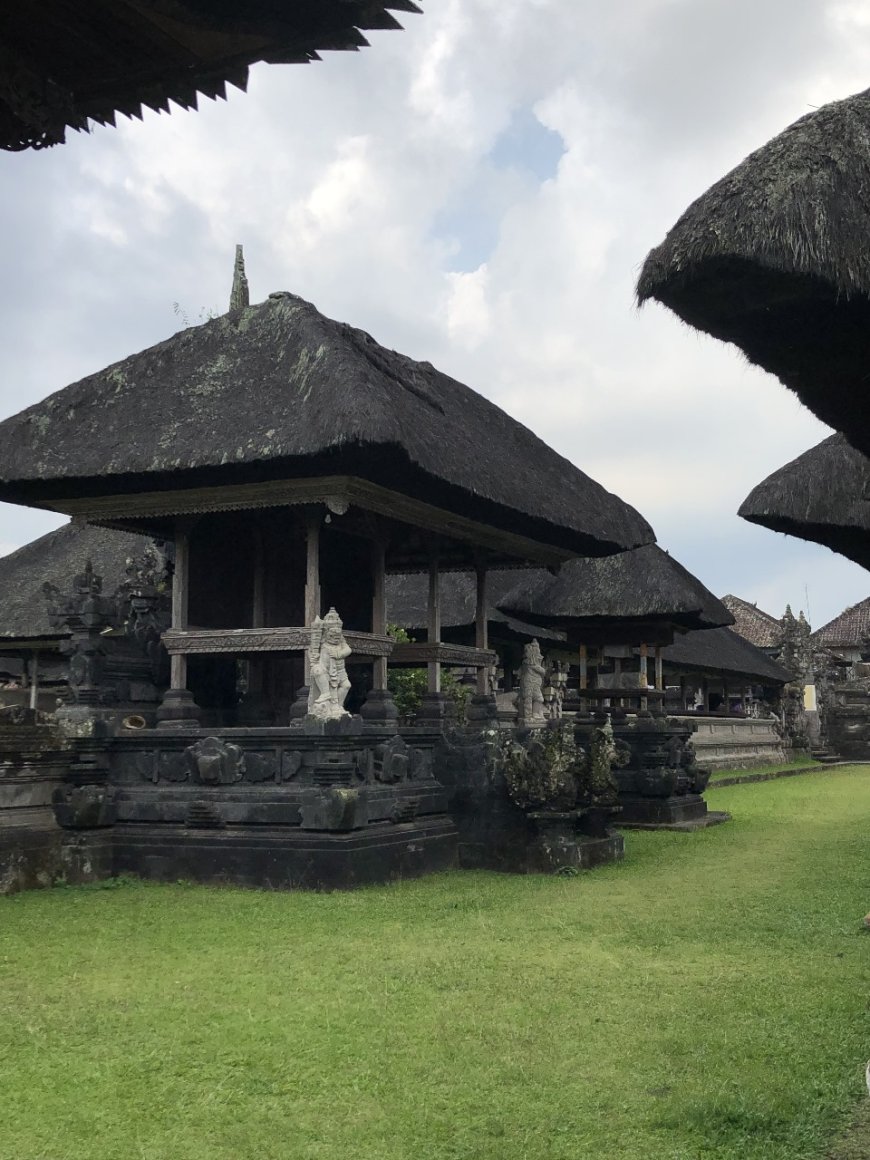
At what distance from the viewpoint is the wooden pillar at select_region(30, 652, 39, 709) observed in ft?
76.5

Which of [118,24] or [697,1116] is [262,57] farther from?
[697,1116]

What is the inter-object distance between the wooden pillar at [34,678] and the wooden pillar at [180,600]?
522 inches

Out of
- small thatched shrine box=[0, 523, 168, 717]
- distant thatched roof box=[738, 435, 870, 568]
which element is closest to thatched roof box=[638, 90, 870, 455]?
distant thatched roof box=[738, 435, 870, 568]

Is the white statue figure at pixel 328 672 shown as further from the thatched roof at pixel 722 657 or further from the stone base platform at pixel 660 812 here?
the thatched roof at pixel 722 657

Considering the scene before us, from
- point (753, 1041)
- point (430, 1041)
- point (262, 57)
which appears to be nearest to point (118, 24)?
point (262, 57)

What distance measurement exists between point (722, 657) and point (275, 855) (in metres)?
22.3

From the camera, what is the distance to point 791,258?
11.2 ft

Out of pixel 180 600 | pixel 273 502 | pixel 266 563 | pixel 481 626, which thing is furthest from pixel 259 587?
pixel 481 626

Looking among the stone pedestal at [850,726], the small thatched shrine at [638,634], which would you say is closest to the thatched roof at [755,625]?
the stone pedestal at [850,726]

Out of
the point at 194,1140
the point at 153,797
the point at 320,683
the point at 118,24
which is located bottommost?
the point at 194,1140

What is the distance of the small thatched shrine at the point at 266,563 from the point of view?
388 inches

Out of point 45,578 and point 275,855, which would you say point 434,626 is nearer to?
point 275,855

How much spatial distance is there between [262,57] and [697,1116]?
430 cm

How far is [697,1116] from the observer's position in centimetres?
411
